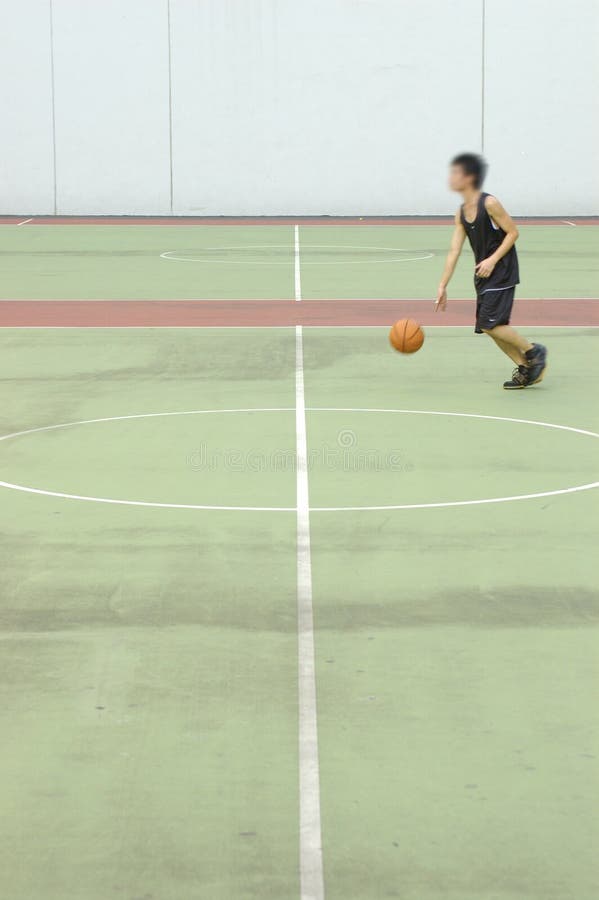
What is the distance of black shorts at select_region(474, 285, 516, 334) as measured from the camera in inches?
471

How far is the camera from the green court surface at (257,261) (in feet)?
66.1

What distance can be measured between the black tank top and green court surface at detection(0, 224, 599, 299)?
731 cm

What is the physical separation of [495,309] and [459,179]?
3.60 ft

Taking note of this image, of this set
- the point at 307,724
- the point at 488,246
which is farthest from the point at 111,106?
the point at 307,724

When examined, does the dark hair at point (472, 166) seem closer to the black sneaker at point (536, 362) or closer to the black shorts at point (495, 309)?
the black shorts at point (495, 309)

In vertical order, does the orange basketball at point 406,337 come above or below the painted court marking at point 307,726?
above

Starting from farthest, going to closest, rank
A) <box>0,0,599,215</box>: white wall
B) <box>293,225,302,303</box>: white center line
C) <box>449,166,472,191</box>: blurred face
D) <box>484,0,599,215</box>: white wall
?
1. <box>0,0,599,215</box>: white wall
2. <box>484,0,599,215</box>: white wall
3. <box>293,225,302,303</box>: white center line
4. <box>449,166,472,191</box>: blurred face

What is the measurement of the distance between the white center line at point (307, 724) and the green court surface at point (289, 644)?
Result: 0.04 m

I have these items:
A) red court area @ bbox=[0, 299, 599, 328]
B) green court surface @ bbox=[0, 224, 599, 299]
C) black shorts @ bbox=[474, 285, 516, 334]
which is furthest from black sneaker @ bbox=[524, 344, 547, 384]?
green court surface @ bbox=[0, 224, 599, 299]

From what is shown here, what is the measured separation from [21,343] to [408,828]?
11581mm

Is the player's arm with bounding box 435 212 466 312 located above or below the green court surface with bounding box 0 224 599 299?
above

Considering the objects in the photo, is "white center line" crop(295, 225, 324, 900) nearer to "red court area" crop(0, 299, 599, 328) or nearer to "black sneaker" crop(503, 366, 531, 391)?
"black sneaker" crop(503, 366, 531, 391)

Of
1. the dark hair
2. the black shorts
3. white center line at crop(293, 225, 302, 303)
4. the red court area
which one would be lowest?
the red court area

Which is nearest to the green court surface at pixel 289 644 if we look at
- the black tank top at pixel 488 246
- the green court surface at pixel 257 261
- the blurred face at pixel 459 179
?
the black tank top at pixel 488 246
